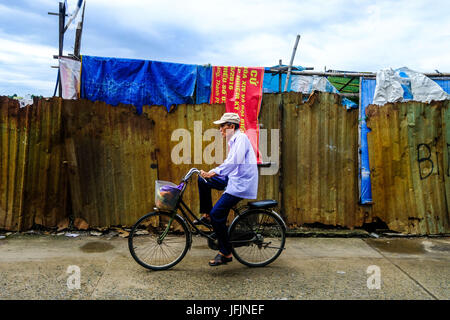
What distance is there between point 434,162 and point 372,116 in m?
1.35

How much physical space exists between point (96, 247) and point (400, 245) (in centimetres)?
479

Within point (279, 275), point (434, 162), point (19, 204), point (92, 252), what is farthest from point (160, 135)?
→ point (434, 162)

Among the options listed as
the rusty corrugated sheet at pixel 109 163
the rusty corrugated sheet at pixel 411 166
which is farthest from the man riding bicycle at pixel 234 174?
the rusty corrugated sheet at pixel 411 166

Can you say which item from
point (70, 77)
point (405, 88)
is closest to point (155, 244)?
point (70, 77)

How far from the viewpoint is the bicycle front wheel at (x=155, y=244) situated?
4.46 meters

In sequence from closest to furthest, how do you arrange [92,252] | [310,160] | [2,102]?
[92,252] < [2,102] < [310,160]

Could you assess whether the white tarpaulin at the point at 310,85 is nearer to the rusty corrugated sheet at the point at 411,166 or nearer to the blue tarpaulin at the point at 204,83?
the rusty corrugated sheet at the point at 411,166

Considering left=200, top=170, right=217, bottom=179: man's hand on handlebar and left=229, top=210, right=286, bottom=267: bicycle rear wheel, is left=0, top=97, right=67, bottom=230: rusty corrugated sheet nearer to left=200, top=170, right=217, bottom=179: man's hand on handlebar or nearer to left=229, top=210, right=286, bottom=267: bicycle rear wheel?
left=200, top=170, right=217, bottom=179: man's hand on handlebar

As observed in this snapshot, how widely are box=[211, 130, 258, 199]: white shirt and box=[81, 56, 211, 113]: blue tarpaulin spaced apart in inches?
109

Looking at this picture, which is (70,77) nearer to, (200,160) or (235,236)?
(200,160)

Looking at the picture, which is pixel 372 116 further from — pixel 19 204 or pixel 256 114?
pixel 19 204

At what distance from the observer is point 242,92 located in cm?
662

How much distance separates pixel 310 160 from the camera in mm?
6375

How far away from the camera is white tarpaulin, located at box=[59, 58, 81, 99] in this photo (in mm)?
6508
